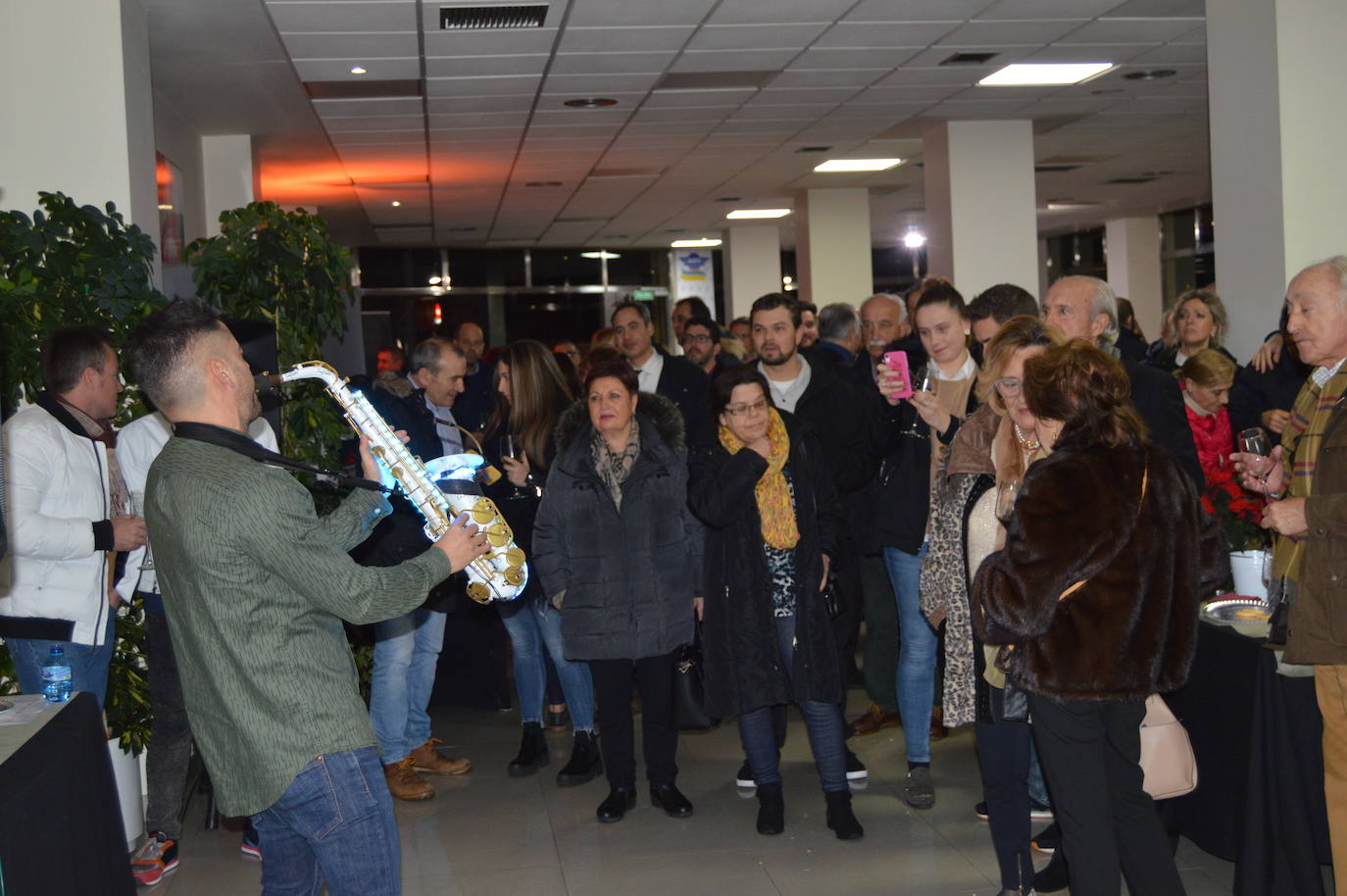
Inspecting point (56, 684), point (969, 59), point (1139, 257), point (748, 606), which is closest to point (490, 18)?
point (969, 59)

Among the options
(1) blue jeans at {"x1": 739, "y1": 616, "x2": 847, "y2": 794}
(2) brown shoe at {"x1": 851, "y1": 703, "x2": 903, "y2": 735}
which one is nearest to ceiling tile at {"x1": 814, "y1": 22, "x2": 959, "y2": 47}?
(2) brown shoe at {"x1": 851, "y1": 703, "x2": 903, "y2": 735}

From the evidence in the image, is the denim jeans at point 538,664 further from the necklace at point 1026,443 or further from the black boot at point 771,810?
the necklace at point 1026,443

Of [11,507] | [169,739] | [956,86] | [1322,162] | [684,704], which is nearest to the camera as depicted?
[11,507]

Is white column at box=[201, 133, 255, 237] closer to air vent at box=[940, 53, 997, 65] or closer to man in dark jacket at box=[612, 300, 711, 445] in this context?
man in dark jacket at box=[612, 300, 711, 445]

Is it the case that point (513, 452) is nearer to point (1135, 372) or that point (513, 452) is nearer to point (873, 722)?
point (873, 722)

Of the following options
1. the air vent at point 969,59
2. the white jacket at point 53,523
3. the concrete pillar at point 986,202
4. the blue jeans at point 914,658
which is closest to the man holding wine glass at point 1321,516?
the blue jeans at point 914,658

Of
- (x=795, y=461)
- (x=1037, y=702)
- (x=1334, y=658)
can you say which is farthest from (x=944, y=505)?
(x=1334, y=658)

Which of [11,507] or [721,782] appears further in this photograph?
[721,782]

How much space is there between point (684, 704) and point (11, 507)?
2.35 m

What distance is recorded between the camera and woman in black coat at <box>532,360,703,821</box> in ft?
14.3

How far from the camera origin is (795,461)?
14.0 feet

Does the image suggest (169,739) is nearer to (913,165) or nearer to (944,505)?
(944,505)

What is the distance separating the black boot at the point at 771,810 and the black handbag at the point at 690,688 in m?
0.35

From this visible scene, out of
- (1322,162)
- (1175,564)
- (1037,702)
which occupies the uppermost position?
(1322,162)
